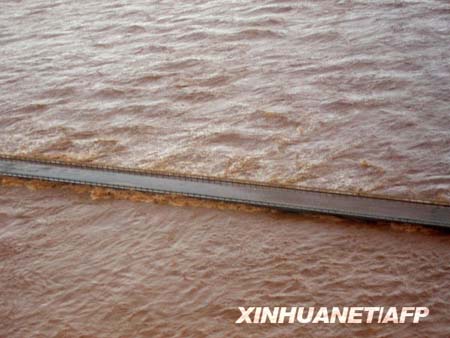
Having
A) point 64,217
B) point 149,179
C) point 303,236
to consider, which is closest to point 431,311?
point 303,236

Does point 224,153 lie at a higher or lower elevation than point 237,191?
higher

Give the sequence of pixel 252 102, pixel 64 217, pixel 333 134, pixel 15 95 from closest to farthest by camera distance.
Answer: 1. pixel 64 217
2. pixel 333 134
3. pixel 252 102
4. pixel 15 95

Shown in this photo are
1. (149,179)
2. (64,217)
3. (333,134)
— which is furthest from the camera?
(333,134)

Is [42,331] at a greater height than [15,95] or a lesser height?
lesser

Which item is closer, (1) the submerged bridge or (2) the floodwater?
(2) the floodwater

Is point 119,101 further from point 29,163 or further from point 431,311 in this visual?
point 431,311
